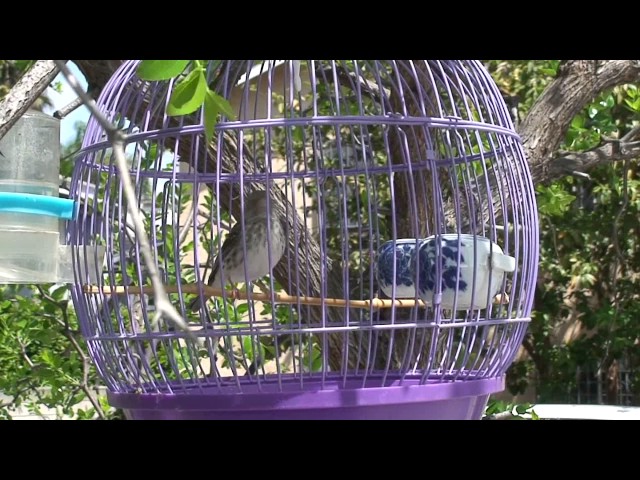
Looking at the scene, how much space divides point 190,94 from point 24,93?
89cm

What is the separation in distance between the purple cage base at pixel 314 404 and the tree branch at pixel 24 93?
24.8 inches

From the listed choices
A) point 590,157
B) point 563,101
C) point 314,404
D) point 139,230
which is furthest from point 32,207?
point 590,157

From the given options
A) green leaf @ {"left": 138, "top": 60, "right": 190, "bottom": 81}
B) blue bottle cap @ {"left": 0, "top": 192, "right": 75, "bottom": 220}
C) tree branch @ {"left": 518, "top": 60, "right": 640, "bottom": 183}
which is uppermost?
tree branch @ {"left": 518, "top": 60, "right": 640, "bottom": 183}

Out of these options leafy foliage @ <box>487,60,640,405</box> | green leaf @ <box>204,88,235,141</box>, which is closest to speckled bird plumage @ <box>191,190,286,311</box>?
green leaf @ <box>204,88,235,141</box>

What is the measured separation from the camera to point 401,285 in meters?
2.11

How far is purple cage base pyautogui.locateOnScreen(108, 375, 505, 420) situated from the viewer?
5.20ft

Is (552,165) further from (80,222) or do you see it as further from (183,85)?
(183,85)

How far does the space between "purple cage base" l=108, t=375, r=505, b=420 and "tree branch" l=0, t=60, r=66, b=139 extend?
63 cm

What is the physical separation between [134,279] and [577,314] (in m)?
3.61

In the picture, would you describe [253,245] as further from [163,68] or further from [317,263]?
[163,68]

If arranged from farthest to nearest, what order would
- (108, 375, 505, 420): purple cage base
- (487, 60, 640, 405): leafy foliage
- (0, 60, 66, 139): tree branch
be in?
(487, 60, 640, 405): leafy foliage < (0, 60, 66, 139): tree branch < (108, 375, 505, 420): purple cage base

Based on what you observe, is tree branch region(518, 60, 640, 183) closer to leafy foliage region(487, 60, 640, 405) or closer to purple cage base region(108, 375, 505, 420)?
purple cage base region(108, 375, 505, 420)

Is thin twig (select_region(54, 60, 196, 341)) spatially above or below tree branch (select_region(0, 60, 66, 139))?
below

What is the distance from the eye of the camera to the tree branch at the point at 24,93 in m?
1.90
